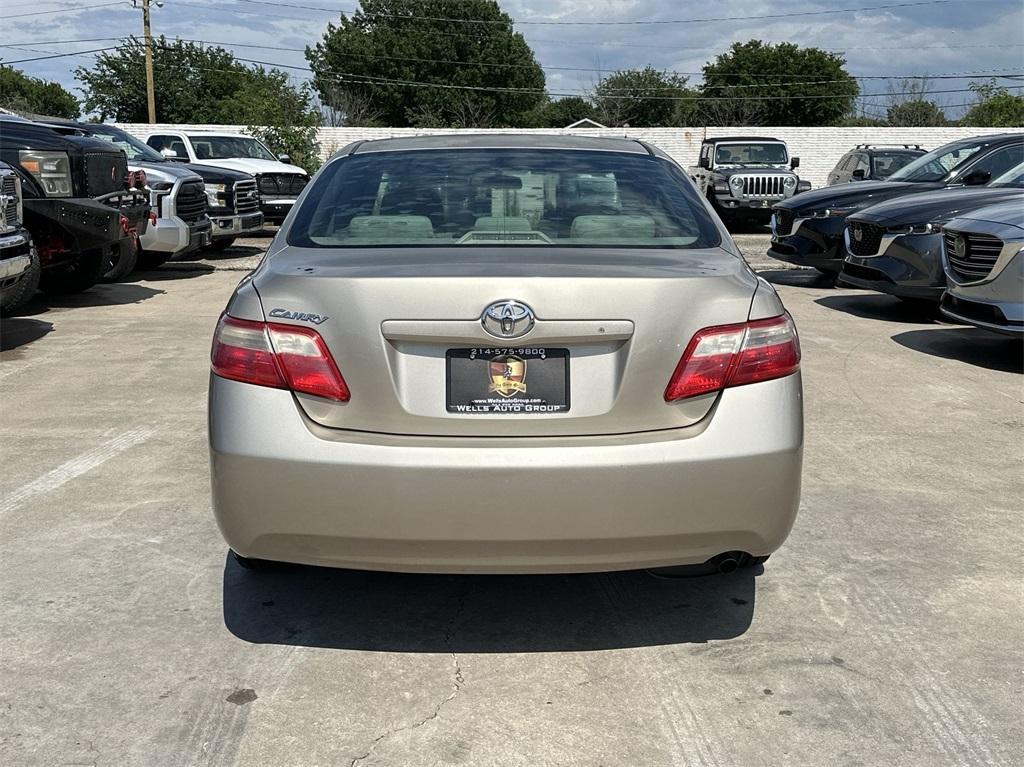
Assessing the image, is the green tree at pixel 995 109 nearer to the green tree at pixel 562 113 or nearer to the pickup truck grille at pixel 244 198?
the green tree at pixel 562 113

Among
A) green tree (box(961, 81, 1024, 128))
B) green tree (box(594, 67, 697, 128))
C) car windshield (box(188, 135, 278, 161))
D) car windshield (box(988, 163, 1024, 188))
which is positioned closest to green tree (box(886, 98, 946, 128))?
green tree (box(961, 81, 1024, 128))

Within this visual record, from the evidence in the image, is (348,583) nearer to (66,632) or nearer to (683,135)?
(66,632)

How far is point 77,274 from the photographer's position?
11.6 m

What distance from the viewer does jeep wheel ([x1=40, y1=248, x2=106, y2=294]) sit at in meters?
11.4

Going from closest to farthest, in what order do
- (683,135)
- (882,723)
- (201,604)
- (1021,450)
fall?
1. (882,723)
2. (201,604)
3. (1021,450)
4. (683,135)

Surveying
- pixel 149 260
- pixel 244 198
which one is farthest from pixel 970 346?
pixel 244 198

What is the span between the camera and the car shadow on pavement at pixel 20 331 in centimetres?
922

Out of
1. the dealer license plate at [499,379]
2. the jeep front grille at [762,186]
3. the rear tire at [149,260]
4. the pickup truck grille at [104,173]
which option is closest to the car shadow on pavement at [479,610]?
the dealer license plate at [499,379]

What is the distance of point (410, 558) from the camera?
126 inches

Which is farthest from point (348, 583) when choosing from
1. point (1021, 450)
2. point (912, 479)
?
point (1021, 450)

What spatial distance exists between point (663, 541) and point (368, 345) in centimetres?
99

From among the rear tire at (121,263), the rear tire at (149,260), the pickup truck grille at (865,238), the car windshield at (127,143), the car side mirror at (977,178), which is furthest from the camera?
the car windshield at (127,143)

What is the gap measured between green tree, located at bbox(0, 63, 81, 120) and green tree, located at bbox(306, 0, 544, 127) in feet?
57.6

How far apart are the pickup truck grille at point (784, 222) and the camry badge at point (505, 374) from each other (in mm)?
10791
